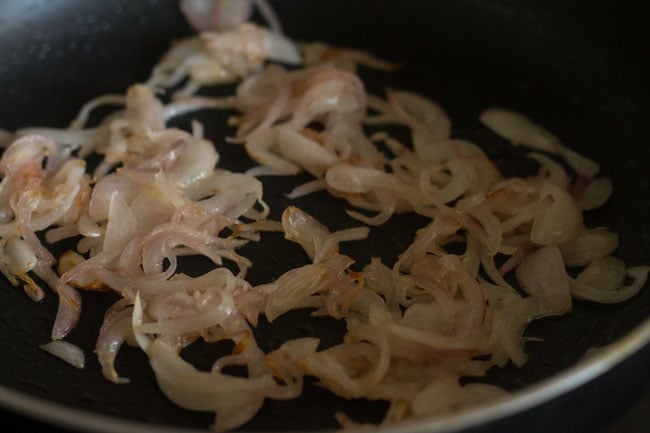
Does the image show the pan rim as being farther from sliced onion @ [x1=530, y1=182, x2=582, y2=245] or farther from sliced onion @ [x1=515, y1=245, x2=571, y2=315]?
sliced onion @ [x1=530, y1=182, x2=582, y2=245]

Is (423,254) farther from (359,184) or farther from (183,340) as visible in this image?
(183,340)

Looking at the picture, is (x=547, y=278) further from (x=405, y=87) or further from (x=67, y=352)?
(x=67, y=352)

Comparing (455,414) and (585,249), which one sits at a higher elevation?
(455,414)

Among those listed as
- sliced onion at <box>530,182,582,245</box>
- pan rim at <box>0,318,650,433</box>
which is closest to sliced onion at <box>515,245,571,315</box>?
sliced onion at <box>530,182,582,245</box>

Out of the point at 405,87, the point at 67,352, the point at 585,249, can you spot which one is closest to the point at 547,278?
the point at 585,249

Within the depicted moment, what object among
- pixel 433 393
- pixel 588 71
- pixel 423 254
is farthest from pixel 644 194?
pixel 433 393

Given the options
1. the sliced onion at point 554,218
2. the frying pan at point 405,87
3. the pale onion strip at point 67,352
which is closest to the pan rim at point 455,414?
the frying pan at point 405,87

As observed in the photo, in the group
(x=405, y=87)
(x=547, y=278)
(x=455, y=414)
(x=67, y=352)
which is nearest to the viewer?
(x=455, y=414)
